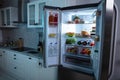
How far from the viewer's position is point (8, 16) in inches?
164

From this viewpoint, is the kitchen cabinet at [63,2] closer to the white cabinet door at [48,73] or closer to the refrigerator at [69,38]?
the refrigerator at [69,38]

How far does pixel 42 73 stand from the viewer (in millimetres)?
2697

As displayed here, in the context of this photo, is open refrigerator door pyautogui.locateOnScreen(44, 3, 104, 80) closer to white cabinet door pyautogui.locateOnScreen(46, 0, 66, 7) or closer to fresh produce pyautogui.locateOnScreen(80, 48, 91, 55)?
fresh produce pyautogui.locateOnScreen(80, 48, 91, 55)

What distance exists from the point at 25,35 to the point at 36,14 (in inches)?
45.5

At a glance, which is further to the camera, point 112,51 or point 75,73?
point 75,73

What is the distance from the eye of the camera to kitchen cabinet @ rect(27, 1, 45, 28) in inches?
120

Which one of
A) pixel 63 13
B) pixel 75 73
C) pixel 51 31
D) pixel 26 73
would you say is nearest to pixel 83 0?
pixel 63 13

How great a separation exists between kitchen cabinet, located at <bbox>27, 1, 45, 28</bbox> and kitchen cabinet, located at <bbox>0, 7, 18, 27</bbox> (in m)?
0.91

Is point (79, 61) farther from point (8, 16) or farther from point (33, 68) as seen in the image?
point (8, 16)

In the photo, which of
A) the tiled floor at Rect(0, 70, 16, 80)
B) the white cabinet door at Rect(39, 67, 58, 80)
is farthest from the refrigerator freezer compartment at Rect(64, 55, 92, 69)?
the tiled floor at Rect(0, 70, 16, 80)

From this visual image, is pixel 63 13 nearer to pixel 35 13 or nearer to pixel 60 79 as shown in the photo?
pixel 35 13

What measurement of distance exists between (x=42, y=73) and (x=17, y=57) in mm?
975

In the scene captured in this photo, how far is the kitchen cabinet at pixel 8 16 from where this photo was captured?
399 centimetres

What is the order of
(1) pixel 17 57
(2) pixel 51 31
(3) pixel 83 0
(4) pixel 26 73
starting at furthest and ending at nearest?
(1) pixel 17 57 < (4) pixel 26 73 < (3) pixel 83 0 < (2) pixel 51 31
